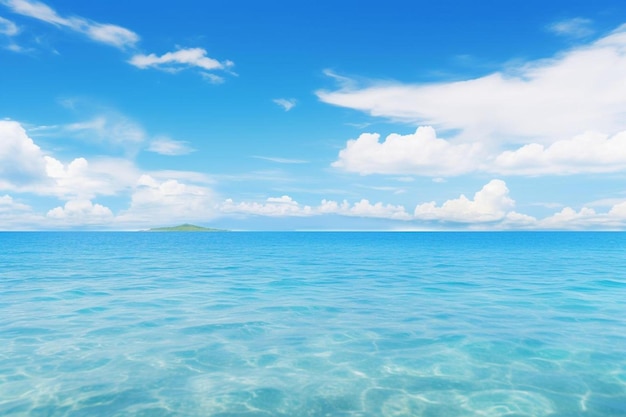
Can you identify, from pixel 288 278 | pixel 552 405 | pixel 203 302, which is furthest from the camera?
pixel 288 278

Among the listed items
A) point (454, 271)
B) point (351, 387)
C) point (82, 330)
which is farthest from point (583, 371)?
point (454, 271)

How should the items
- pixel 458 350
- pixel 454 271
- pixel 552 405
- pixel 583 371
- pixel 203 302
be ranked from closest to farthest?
pixel 552 405, pixel 583 371, pixel 458 350, pixel 203 302, pixel 454 271

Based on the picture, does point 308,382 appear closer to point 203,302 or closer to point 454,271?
point 203,302

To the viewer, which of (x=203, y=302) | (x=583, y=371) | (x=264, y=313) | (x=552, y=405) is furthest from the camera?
(x=203, y=302)

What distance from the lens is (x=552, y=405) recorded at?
1433cm

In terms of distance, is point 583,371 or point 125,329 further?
point 125,329

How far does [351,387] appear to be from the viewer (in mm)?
15555

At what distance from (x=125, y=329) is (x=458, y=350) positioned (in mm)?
17384

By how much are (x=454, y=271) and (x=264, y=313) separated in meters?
34.9

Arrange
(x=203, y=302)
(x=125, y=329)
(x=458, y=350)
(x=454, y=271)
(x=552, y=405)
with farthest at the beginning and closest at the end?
(x=454, y=271), (x=203, y=302), (x=125, y=329), (x=458, y=350), (x=552, y=405)

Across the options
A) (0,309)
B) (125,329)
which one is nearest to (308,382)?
(125,329)

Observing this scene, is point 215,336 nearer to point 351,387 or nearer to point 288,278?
point 351,387

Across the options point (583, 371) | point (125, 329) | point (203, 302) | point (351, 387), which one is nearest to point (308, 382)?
point (351, 387)

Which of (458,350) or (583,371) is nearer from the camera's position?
(583,371)
